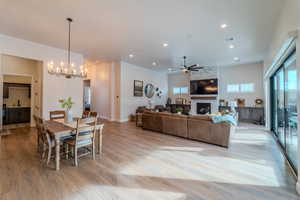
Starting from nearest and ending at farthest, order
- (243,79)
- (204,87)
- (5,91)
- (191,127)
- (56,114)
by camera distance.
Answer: (56,114) < (191,127) < (5,91) < (243,79) < (204,87)

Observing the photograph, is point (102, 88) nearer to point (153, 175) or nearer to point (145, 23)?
point (145, 23)

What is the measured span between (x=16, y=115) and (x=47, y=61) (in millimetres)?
2690

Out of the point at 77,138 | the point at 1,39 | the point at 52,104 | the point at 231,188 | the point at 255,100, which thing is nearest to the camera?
the point at 231,188

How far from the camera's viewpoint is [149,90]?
31.0 feet

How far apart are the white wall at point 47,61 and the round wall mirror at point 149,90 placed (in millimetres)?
4042

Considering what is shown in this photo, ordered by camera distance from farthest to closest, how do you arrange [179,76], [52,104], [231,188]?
[179,76] < [52,104] < [231,188]

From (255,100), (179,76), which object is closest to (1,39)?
(179,76)

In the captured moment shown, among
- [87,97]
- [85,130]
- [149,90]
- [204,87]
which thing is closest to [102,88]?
[87,97]

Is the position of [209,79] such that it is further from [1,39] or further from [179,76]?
[1,39]

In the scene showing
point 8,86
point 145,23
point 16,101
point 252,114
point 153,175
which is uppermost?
point 145,23

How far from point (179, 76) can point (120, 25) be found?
295 inches

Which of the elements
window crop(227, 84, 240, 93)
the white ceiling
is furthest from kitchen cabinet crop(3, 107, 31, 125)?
window crop(227, 84, 240, 93)

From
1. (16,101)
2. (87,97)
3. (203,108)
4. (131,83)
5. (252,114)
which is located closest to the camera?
(16,101)

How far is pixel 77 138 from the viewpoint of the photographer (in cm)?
271
